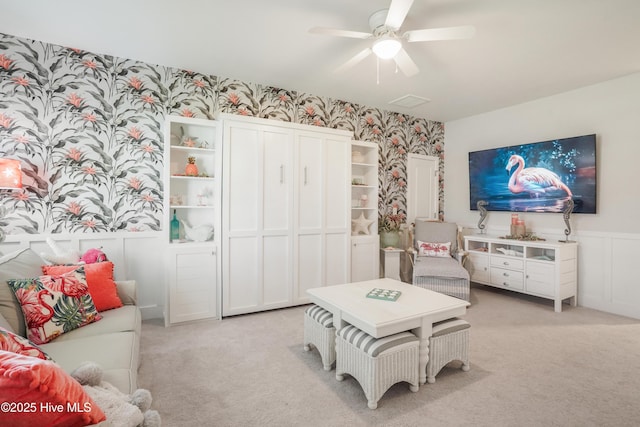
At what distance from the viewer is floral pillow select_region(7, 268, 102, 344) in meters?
1.72

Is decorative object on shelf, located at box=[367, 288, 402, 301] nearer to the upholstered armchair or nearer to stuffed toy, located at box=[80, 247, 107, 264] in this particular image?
the upholstered armchair

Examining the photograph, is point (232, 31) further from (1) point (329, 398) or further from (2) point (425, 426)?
(2) point (425, 426)

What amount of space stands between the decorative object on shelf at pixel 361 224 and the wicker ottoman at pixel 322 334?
2.00m

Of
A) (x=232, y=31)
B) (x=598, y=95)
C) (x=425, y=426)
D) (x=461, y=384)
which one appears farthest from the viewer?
(x=598, y=95)

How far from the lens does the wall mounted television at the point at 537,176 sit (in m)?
3.68

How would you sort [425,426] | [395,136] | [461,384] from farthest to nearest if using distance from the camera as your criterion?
[395,136] < [461,384] < [425,426]

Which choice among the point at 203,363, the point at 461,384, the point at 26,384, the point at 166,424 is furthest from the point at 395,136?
the point at 26,384

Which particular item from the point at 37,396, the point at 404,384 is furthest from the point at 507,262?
the point at 37,396

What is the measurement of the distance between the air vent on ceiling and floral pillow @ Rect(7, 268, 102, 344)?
394cm

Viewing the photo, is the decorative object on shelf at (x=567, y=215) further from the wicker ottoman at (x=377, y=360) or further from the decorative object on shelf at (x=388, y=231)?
the wicker ottoman at (x=377, y=360)

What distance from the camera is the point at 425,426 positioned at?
1.70 m

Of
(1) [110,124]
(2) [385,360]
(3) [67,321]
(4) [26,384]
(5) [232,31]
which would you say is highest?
(5) [232,31]

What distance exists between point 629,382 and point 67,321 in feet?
12.0

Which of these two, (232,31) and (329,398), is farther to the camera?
(232,31)
